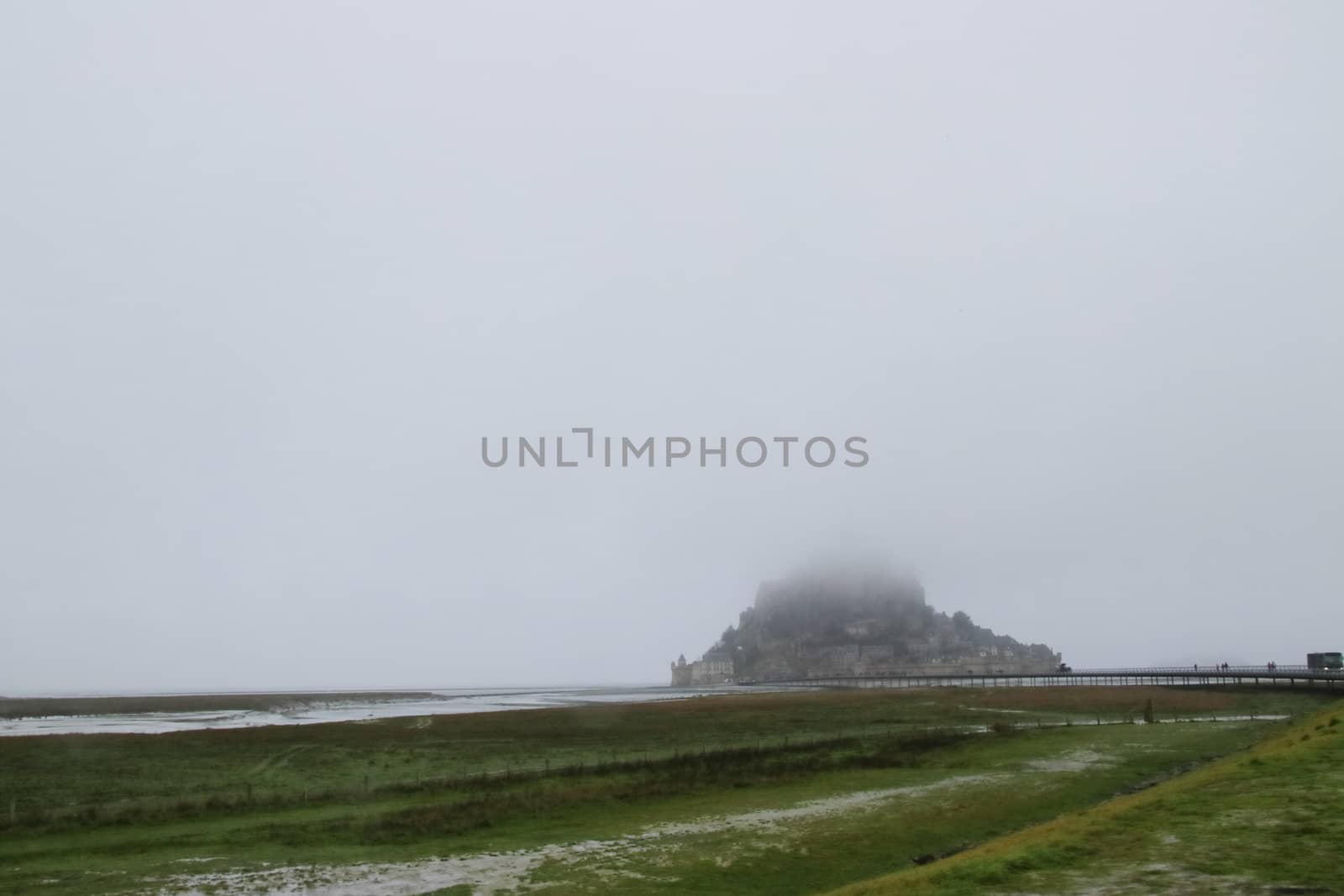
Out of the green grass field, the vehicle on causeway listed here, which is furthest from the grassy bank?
the vehicle on causeway

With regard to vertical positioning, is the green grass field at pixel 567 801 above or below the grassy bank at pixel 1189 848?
below

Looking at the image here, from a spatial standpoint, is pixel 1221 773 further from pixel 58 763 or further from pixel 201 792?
pixel 58 763

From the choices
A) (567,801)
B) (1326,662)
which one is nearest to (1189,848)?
(567,801)

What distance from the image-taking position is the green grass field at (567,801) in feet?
78.7

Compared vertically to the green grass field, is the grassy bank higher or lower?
→ higher

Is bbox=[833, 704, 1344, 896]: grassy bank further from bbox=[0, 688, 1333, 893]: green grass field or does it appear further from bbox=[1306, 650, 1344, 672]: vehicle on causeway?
bbox=[1306, 650, 1344, 672]: vehicle on causeway

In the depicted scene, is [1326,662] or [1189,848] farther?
[1326,662]

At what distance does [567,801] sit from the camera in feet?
111

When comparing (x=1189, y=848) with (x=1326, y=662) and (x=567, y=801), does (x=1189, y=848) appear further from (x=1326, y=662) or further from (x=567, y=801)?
(x=1326, y=662)

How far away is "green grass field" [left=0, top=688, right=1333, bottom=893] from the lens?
2398 cm

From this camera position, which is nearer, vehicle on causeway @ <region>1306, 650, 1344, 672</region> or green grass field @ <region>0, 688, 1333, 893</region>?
green grass field @ <region>0, 688, 1333, 893</region>

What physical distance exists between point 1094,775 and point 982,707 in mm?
48557

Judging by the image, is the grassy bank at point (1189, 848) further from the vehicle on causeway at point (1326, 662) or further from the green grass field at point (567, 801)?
the vehicle on causeway at point (1326, 662)

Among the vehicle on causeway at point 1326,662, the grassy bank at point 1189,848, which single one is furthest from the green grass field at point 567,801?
the vehicle on causeway at point 1326,662
